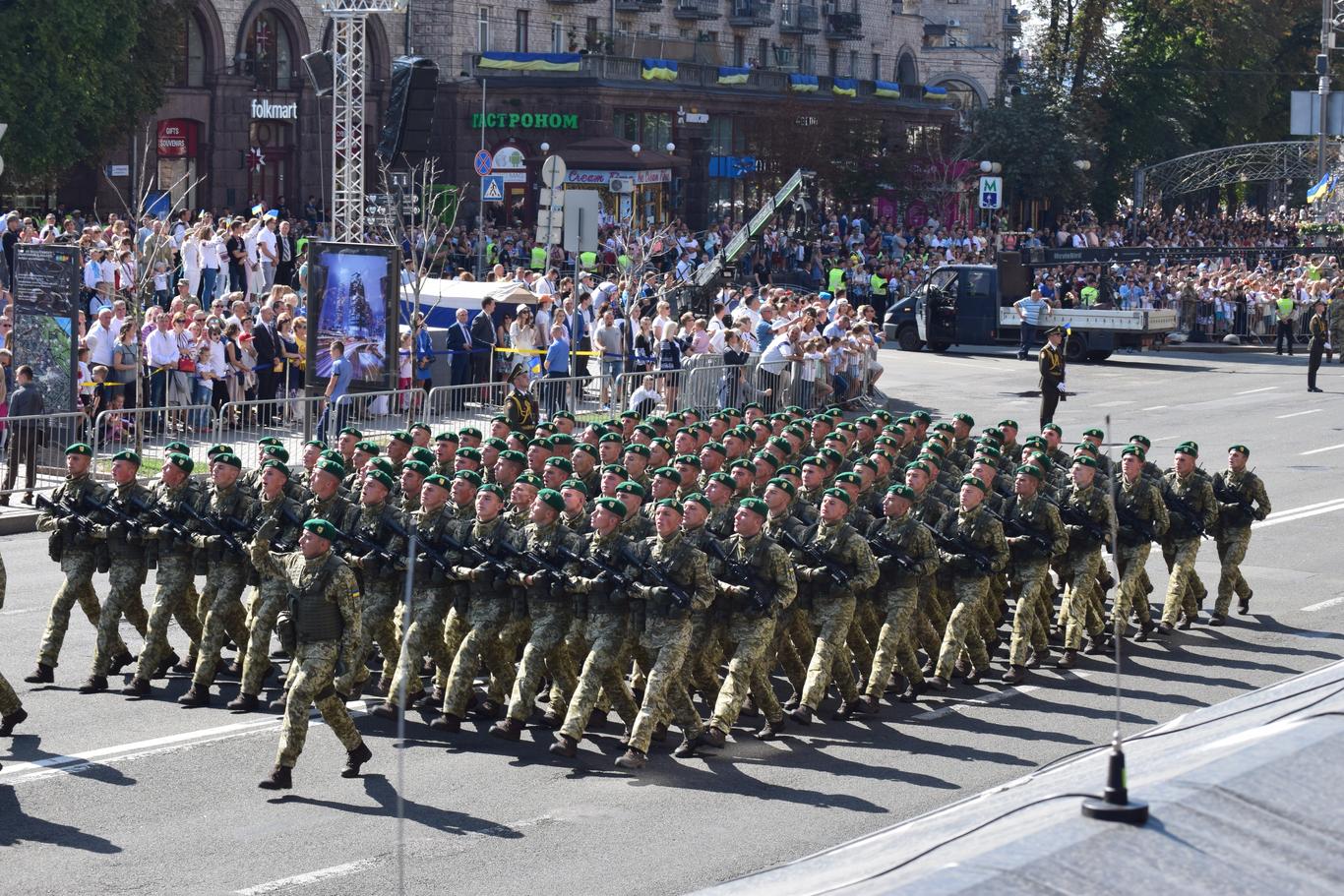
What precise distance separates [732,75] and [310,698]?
51675 mm

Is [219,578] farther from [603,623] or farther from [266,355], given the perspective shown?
[266,355]

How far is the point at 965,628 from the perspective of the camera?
1414 centimetres

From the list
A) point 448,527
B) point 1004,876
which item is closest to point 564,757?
point 448,527

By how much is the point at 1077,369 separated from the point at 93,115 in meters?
20.0

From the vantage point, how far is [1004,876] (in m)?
3.54

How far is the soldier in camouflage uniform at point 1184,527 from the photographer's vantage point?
53.7ft

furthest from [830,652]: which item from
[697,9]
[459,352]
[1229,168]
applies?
[697,9]

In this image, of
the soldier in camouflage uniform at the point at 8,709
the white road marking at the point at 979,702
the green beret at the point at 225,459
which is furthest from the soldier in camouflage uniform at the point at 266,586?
the white road marking at the point at 979,702

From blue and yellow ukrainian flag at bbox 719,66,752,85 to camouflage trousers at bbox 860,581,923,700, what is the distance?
48.3 metres

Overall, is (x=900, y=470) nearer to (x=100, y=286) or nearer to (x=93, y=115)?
(x=100, y=286)

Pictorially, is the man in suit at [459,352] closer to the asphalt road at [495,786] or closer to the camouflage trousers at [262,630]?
the asphalt road at [495,786]

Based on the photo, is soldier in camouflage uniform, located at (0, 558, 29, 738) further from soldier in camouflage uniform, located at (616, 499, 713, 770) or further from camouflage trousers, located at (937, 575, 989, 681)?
camouflage trousers, located at (937, 575, 989, 681)

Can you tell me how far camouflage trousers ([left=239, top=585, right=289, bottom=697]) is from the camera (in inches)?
490

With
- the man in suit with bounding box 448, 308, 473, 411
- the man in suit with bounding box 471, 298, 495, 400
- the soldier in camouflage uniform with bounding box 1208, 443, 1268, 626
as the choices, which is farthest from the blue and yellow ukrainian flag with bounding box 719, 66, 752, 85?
the soldier in camouflage uniform with bounding box 1208, 443, 1268, 626
